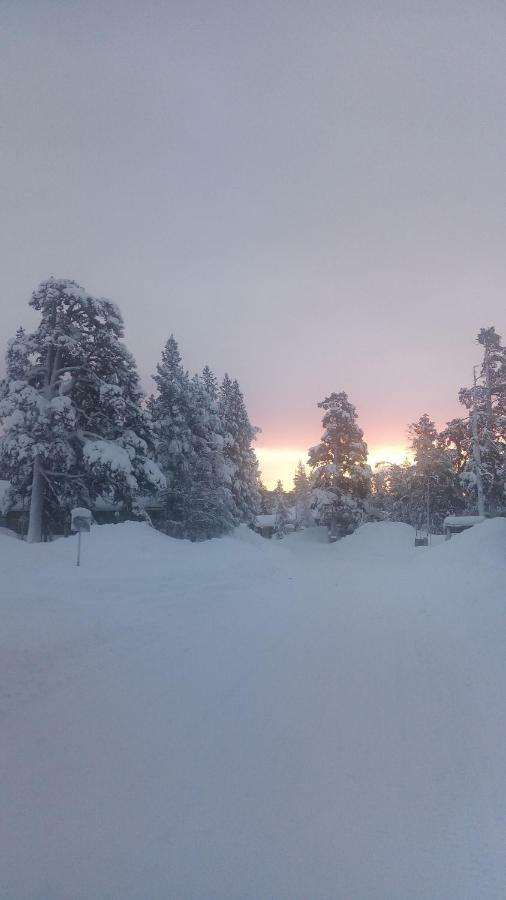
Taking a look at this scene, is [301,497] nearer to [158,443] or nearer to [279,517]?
[279,517]

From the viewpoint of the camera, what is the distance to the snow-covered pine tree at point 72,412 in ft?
79.0

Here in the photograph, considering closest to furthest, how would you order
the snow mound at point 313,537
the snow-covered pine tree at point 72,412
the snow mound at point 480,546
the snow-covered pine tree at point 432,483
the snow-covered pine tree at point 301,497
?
the snow mound at point 480,546, the snow-covered pine tree at point 72,412, the snow mound at point 313,537, the snow-covered pine tree at point 432,483, the snow-covered pine tree at point 301,497

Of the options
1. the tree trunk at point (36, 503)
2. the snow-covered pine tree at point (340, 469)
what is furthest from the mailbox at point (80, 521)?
the snow-covered pine tree at point (340, 469)

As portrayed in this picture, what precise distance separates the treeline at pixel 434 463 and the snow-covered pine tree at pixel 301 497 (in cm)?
2925

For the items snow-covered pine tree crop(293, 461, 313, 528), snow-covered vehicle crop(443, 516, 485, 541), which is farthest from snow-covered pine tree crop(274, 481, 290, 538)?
snow-covered vehicle crop(443, 516, 485, 541)

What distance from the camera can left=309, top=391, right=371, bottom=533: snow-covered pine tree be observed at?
49.6 meters

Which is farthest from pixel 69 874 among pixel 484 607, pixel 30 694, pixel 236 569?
pixel 236 569

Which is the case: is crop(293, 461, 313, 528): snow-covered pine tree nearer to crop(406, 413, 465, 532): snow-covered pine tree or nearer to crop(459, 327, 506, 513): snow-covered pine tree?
crop(406, 413, 465, 532): snow-covered pine tree

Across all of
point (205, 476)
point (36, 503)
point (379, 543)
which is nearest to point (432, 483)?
point (379, 543)

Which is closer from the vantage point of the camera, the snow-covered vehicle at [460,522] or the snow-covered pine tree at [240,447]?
the snow-covered vehicle at [460,522]

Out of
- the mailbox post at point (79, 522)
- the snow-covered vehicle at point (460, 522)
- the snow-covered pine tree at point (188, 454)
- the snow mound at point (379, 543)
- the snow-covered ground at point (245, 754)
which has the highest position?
the snow-covered pine tree at point (188, 454)

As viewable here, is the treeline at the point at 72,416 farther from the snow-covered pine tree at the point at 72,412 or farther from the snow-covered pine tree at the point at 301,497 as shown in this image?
the snow-covered pine tree at the point at 301,497

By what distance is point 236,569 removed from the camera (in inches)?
917

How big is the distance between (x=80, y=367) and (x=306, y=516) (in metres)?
78.6
